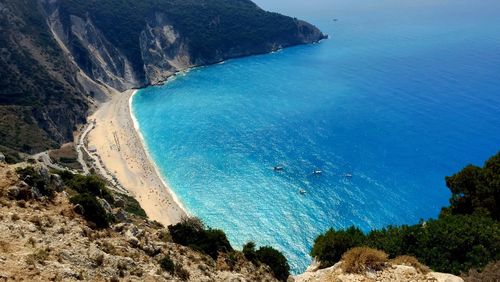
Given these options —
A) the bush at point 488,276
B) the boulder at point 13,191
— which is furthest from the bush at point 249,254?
the boulder at point 13,191

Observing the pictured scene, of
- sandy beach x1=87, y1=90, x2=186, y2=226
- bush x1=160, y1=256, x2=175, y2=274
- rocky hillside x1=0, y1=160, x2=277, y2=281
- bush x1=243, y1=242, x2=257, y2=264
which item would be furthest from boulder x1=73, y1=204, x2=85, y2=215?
sandy beach x1=87, y1=90, x2=186, y2=226

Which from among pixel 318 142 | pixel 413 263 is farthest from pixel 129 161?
pixel 413 263

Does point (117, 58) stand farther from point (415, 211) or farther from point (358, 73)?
point (415, 211)

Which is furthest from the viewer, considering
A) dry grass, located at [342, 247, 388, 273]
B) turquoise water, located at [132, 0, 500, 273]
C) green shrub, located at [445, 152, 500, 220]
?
turquoise water, located at [132, 0, 500, 273]

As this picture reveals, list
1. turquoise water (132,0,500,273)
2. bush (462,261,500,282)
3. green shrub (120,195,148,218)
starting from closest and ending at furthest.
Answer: bush (462,261,500,282)
green shrub (120,195,148,218)
turquoise water (132,0,500,273)

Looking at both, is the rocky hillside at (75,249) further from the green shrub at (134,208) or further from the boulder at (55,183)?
the green shrub at (134,208)

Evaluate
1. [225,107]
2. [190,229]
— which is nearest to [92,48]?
[225,107]

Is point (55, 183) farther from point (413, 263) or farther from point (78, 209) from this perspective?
point (413, 263)

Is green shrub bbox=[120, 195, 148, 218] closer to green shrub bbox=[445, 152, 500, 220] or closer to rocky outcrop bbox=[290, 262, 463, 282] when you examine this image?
green shrub bbox=[445, 152, 500, 220]
